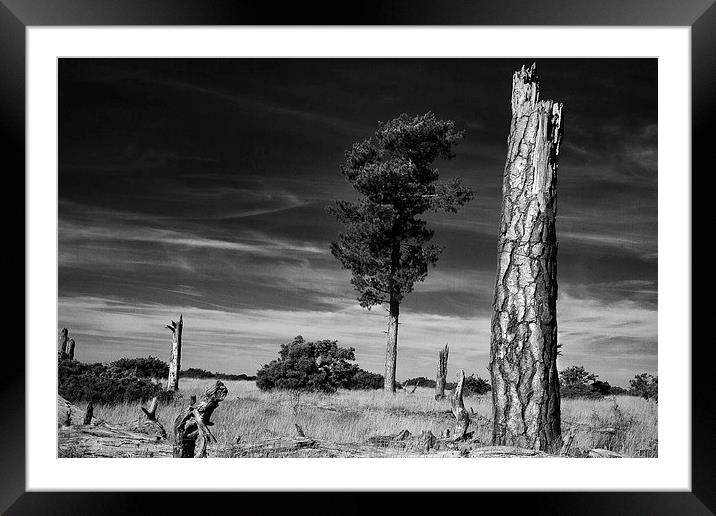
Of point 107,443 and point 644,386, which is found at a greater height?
point 644,386

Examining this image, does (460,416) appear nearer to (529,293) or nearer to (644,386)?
(529,293)

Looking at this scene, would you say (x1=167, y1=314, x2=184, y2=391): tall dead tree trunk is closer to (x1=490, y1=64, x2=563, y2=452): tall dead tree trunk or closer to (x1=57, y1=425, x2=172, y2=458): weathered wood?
(x1=57, y1=425, x2=172, y2=458): weathered wood

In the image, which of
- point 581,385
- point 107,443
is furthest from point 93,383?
point 581,385

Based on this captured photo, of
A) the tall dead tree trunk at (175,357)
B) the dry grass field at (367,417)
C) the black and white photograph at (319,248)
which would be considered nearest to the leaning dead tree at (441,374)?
the black and white photograph at (319,248)

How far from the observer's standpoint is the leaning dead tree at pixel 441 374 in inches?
380

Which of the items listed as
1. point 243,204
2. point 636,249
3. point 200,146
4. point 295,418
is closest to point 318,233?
point 243,204

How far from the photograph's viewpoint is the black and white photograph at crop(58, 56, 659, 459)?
8320 mm

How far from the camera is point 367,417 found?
8.40 meters

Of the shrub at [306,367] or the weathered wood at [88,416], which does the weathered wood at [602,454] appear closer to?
the shrub at [306,367]

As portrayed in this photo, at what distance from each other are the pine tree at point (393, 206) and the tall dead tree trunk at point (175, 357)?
2551mm

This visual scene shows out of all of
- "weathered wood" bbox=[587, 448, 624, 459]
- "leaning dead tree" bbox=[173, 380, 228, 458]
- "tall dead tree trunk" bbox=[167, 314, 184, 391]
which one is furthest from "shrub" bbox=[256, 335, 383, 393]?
"weathered wood" bbox=[587, 448, 624, 459]

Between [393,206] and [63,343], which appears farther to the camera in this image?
[393,206]
